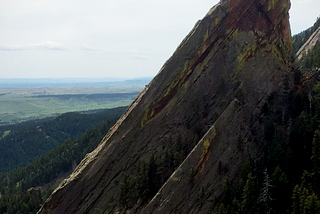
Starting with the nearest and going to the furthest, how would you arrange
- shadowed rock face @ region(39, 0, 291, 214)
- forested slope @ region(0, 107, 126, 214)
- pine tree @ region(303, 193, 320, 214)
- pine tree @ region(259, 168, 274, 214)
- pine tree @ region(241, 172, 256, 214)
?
1. pine tree @ region(303, 193, 320, 214)
2. pine tree @ region(259, 168, 274, 214)
3. pine tree @ region(241, 172, 256, 214)
4. shadowed rock face @ region(39, 0, 291, 214)
5. forested slope @ region(0, 107, 126, 214)

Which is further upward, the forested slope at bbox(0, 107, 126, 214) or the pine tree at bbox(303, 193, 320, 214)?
the pine tree at bbox(303, 193, 320, 214)

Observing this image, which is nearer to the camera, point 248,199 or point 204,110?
point 248,199

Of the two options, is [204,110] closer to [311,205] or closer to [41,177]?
[311,205]

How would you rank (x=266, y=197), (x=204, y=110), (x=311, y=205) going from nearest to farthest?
(x=311, y=205), (x=266, y=197), (x=204, y=110)

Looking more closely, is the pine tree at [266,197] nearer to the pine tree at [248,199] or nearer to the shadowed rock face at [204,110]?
the pine tree at [248,199]

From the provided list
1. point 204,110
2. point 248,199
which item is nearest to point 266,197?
point 248,199

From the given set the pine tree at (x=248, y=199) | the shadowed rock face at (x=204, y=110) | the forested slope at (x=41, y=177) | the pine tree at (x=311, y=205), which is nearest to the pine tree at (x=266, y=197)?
the pine tree at (x=248, y=199)

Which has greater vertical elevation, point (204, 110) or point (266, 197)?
point (204, 110)

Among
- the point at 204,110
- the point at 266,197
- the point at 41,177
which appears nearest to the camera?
the point at 266,197

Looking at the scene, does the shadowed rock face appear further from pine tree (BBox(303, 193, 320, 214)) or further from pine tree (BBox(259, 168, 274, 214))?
pine tree (BBox(303, 193, 320, 214))

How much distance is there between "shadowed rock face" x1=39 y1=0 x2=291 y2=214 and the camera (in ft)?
124

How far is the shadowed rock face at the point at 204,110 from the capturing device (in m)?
37.9

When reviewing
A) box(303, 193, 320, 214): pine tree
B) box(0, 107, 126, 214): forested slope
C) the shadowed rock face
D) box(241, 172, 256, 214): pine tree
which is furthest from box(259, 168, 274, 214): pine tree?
box(0, 107, 126, 214): forested slope

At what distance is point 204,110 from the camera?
141 ft
